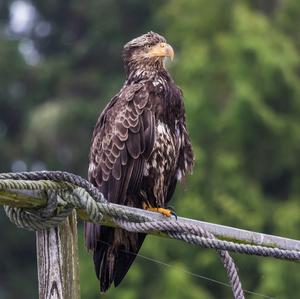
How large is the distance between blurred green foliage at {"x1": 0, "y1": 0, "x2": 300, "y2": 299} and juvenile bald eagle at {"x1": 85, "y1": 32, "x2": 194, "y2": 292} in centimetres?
1097

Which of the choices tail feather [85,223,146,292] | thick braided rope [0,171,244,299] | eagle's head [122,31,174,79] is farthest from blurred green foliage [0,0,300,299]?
thick braided rope [0,171,244,299]

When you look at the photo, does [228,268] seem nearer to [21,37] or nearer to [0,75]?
[0,75]

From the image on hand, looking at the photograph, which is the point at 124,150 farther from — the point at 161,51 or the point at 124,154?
the point at 161,51

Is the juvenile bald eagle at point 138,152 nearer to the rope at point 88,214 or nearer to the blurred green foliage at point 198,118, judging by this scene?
the rope at point 88,214

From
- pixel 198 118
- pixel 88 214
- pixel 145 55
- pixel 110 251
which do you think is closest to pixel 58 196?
pixel 88 214

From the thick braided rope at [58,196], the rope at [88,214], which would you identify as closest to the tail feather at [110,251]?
the rope at [88,214]

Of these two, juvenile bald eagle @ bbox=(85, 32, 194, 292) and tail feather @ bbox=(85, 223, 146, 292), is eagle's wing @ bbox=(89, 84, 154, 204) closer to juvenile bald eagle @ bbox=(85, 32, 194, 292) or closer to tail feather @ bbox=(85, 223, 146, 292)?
juvenile bald eagle @ bbox=(85, 32, 194, 292)

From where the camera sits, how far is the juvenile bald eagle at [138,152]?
8562 millimetres

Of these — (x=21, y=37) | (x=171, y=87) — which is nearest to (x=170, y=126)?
(x=171, y=87)

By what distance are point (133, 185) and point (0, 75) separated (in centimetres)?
2230

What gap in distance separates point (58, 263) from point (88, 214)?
0.25m

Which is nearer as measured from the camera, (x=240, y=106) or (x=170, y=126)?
(x=170, y=126)

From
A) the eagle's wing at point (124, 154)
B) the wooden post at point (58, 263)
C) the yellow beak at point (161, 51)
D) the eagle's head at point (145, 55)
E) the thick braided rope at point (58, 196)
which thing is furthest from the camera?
the yellow beak at point (161, 51)

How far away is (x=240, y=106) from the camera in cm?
2430
